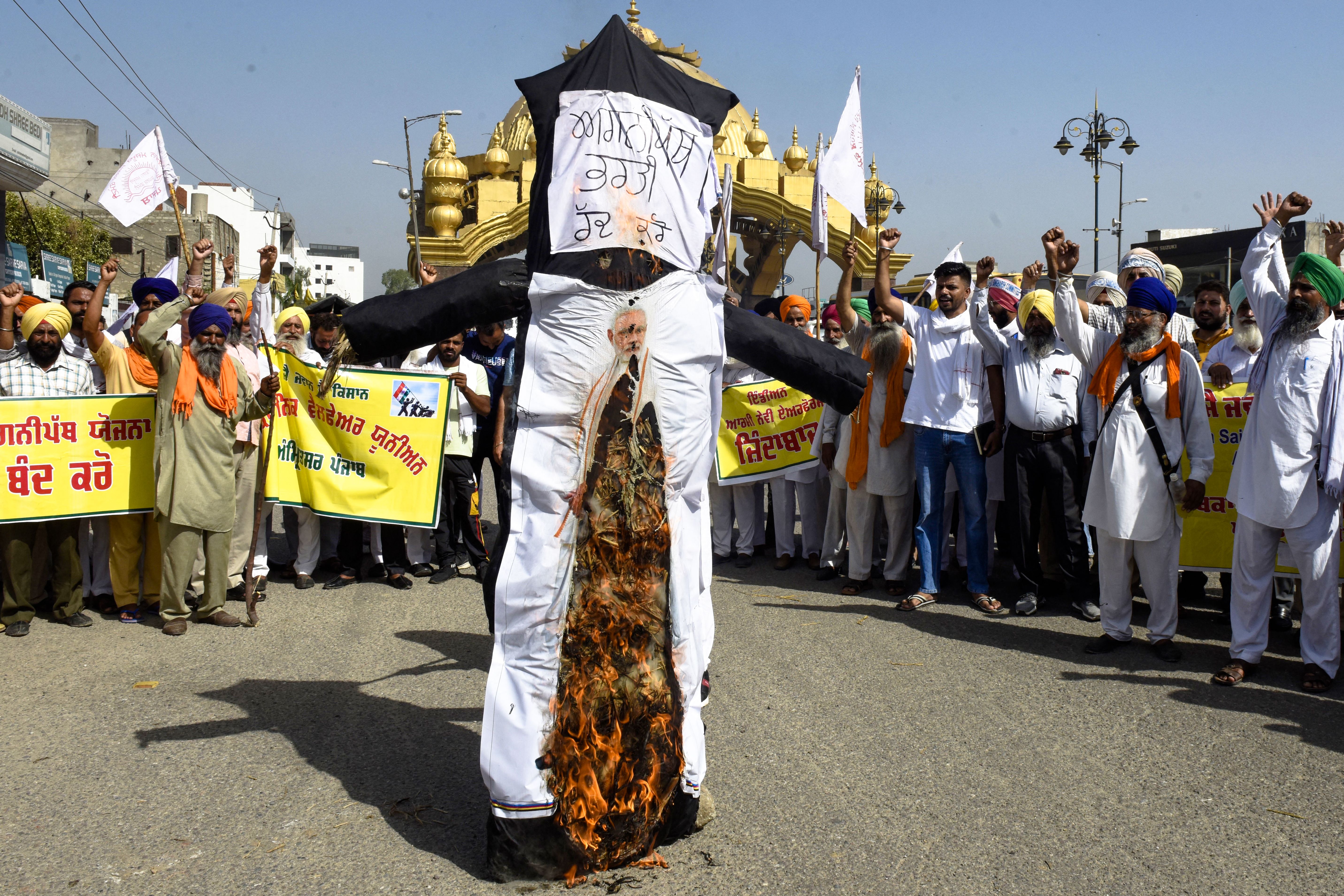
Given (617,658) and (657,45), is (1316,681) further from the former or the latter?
(657,45)

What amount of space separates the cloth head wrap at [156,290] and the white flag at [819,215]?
4.64m

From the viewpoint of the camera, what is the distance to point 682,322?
11.8ft

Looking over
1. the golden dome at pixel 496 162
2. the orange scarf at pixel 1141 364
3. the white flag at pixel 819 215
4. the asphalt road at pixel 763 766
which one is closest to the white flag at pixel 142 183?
the asphalt road at pixel 763 766

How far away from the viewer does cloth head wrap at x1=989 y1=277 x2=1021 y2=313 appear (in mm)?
8273

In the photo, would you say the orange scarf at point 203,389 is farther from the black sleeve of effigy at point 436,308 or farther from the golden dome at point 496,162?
the golden dome at point 496,162

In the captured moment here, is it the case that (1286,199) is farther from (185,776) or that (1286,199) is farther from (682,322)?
(185,776)

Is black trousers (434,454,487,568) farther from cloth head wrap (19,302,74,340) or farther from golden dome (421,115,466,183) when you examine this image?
golden dome (421,115,466,183)

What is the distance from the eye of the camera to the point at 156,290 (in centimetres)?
780

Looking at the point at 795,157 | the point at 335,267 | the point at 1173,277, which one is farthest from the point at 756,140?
the point at 335,267

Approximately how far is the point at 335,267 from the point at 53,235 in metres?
111

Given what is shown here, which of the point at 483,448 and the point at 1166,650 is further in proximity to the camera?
the point at 483,448

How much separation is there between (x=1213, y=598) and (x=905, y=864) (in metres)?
5.32

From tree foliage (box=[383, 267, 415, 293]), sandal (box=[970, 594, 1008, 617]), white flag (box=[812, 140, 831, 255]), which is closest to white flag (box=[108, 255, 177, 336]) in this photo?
white flag (box=[812, 140, 831, 255])

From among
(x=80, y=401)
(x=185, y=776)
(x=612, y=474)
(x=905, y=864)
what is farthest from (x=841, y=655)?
(x=80, y=401)
